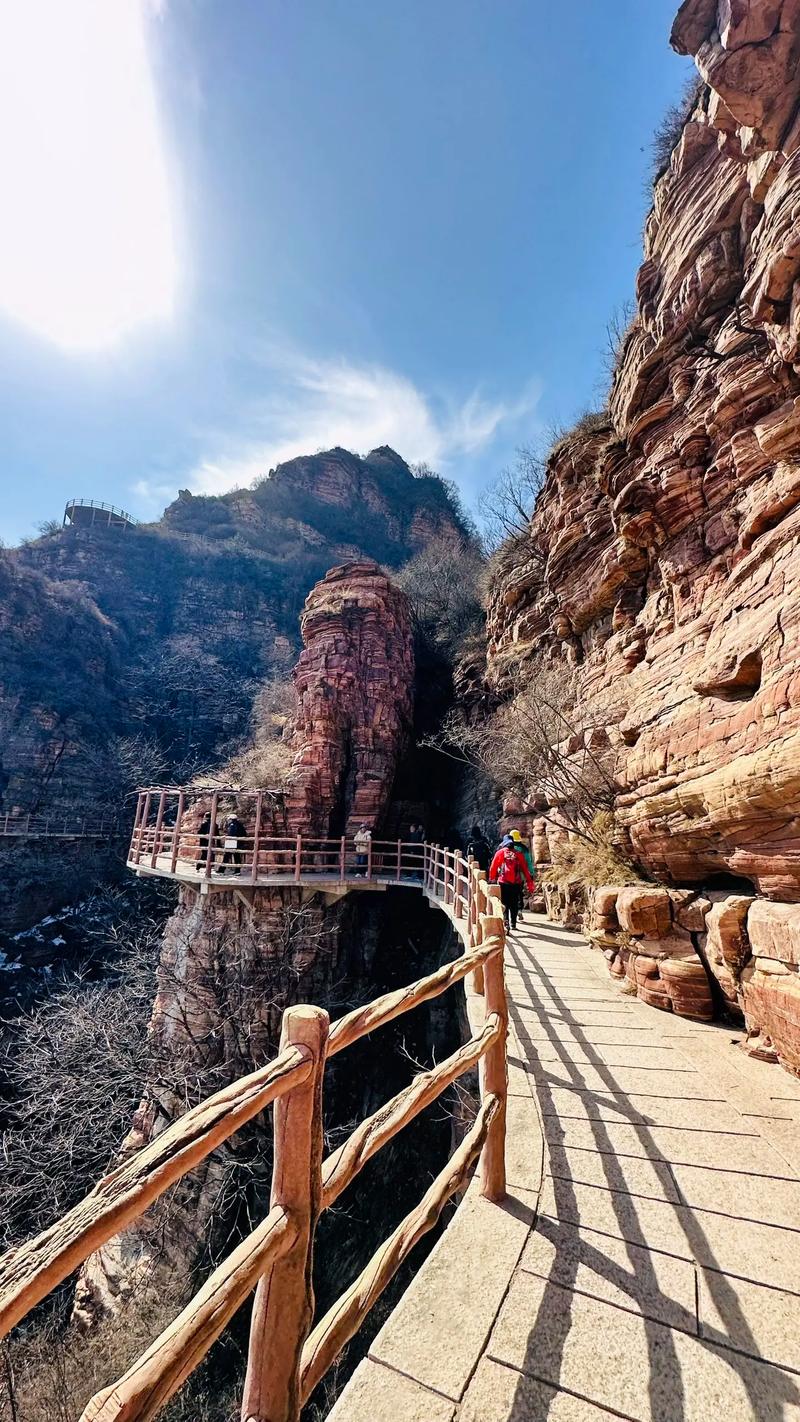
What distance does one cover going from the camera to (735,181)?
21.0 feet

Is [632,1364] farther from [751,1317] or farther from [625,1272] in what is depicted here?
[751,1317]

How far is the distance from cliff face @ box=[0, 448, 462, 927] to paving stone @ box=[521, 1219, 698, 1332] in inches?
825

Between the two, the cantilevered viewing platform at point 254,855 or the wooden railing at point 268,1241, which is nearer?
the wooden railing at point 268,1241

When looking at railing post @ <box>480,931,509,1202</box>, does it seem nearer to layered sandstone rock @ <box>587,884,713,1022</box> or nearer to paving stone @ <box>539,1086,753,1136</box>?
paving stone @ <box>539,1086,753,1136</box>

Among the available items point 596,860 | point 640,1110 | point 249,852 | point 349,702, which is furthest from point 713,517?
point 249,852

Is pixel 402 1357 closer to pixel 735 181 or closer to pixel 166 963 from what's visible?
pixel 735 181

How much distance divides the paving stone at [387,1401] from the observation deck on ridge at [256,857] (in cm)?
866

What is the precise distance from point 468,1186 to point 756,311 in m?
7.22

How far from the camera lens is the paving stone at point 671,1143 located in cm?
230

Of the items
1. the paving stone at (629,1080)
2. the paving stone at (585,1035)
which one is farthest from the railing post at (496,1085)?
the paving stone at (585,1035)

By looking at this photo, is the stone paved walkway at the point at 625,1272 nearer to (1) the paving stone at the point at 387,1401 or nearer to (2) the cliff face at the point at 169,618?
(1) the paving stone at the point at 387,1401

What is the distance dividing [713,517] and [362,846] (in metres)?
10.7

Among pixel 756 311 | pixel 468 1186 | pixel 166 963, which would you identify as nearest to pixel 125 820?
pixel 166 963

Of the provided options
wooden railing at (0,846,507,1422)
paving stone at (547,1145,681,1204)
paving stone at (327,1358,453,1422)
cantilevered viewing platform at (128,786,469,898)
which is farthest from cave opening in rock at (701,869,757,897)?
cantilevered viewing platform at (128,786,469,898)
